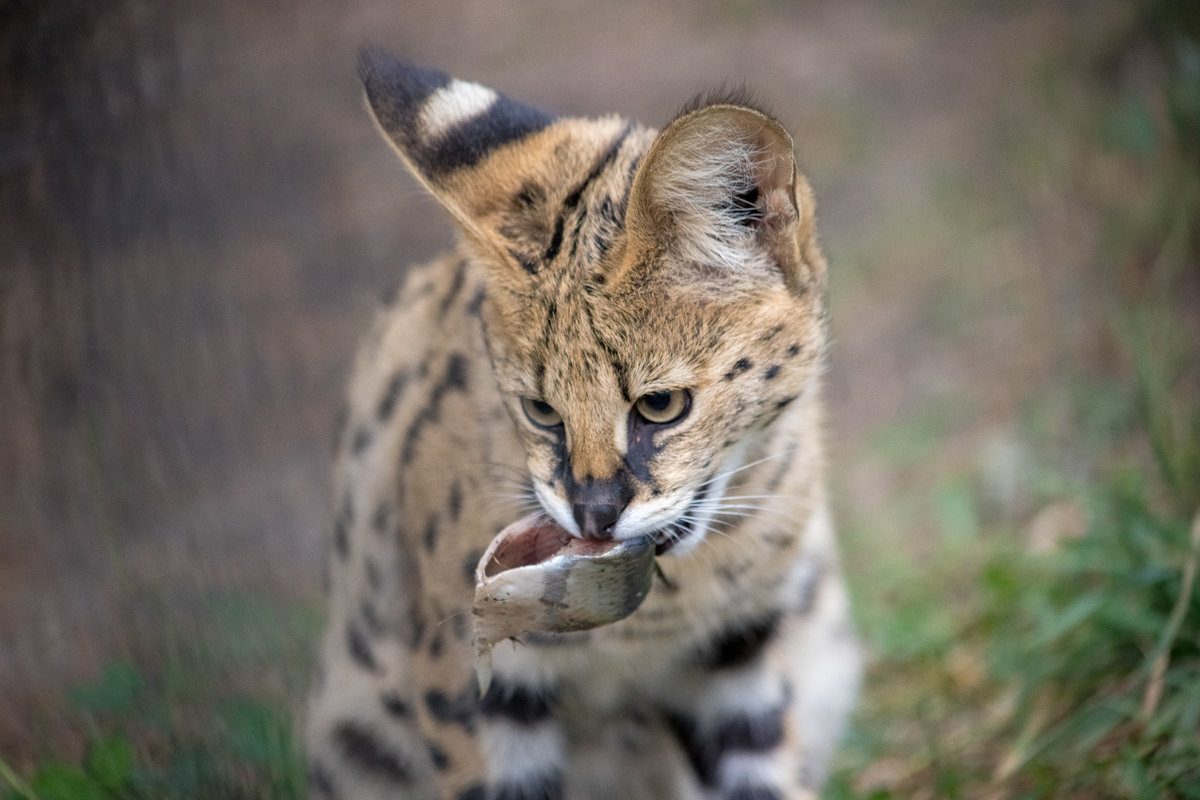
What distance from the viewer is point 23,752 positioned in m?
3.13

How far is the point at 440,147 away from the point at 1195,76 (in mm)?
4227

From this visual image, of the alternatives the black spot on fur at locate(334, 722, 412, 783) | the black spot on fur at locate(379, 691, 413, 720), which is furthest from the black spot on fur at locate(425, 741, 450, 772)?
the black spot on fur at locate(334, 722, 412, 783)

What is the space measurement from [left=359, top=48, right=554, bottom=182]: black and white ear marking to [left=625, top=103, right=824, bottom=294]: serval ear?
1.81 ft

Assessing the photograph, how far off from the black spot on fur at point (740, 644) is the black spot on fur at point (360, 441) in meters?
1.24

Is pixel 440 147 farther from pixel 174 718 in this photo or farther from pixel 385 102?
pixel 174 718

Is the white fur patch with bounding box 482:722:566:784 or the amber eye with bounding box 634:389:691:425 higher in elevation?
the amber eye with bounding box 634:389:691:425

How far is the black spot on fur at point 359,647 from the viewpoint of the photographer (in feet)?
10.7

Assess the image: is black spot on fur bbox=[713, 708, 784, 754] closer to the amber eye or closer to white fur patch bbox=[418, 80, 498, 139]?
the amber eye

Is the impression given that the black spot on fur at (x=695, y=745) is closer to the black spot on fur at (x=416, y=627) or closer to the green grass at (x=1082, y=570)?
the green grass at (x=1082, y=570)

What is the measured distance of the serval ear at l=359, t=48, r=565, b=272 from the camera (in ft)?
8.27

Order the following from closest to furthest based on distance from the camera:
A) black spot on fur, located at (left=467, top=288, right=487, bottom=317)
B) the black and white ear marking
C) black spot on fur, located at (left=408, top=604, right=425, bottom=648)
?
the black and white ear marking
black spot on fur, located at (left=467, top=288, right=487, bottom=317)
black spot on fur, located at (left=408, top=604, right=425, bottom=648)

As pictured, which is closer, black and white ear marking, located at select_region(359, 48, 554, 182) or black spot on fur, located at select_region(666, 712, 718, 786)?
black and white ear marking, located at select_region(359, 48, 554, 182)

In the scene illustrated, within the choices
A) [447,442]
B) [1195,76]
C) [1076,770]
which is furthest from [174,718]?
[1195,76]

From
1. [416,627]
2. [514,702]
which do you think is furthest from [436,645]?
[514,702]
